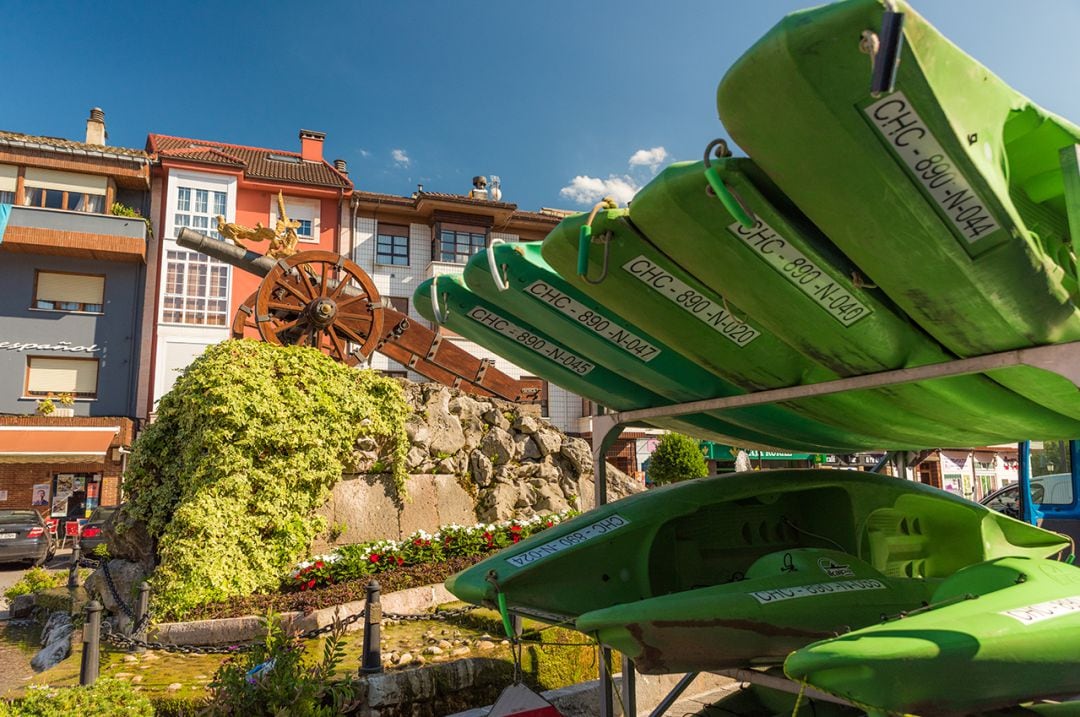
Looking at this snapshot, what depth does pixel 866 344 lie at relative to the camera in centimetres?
256

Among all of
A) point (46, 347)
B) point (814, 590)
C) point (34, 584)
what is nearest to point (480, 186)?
point (46, 347)

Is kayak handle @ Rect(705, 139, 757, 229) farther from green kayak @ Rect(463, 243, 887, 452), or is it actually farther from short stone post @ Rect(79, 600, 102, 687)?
short stone post @ Rect(79, 600, 102, 687)

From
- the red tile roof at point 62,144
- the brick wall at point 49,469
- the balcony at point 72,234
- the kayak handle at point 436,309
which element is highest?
the red tile roof at point 62,144

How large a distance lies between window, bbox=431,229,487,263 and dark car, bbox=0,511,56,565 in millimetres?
14828

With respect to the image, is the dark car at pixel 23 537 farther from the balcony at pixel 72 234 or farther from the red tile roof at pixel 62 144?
the red tile roof at pixel 62 144

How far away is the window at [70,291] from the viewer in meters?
22.5

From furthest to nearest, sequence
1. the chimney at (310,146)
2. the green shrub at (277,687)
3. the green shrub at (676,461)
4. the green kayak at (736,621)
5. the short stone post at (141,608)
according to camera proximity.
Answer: the chimney at (310,146) → the green shrub at (676,461) → the short stone post at (141,608) → the green shrub at (277,687) → the green kayak at (736,621)

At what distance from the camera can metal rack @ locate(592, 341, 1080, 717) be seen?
7.32 ft

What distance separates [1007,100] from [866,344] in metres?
0.95

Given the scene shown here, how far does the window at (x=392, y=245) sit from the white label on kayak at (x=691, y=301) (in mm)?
24053

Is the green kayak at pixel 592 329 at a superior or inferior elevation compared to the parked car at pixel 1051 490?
superior

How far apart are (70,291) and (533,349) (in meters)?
24.8

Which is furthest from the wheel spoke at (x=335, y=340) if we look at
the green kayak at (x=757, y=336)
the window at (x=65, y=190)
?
the window at (x=65, y=190)

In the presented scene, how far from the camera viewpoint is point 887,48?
152 cm
